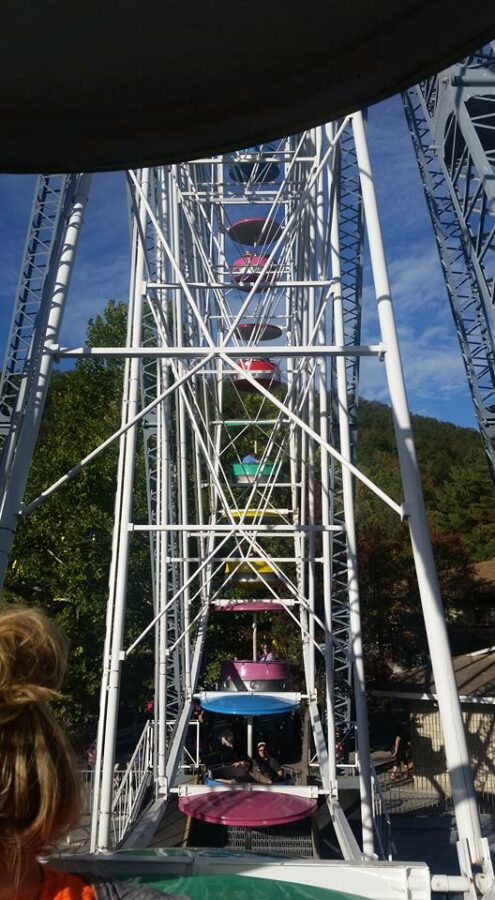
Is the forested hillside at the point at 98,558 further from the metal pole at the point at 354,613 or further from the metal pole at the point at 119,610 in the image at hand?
the metal pole at the point at 354,613

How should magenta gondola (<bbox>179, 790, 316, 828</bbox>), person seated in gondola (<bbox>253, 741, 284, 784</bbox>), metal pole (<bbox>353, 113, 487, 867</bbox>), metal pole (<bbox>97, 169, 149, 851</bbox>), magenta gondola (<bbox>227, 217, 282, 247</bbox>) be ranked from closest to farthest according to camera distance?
metal pole (<bbox>353, 113, 487, 867</bbox>) < metal pole (<bbox>97, 169, 149, 851</bbox>) < magenta gondola (<bbox>179, 790, 316, 828</bbox>) < person seated in gondola (<bbox>253, 741, 284, 784</bbox>) < magenta gondola (<bbox>227, 217, 282, 247</bbox>)

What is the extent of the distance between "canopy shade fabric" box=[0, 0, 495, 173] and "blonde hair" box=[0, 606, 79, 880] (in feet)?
9.07

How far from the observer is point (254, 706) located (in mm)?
13359

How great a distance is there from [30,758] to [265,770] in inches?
537

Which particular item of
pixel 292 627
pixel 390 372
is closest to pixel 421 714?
pixel 292 627

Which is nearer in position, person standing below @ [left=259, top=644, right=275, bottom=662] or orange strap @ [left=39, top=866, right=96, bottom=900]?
orange strap @ [left=39, top=866, right=96, bottom=900]

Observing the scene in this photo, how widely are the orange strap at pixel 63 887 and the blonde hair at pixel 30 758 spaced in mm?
73

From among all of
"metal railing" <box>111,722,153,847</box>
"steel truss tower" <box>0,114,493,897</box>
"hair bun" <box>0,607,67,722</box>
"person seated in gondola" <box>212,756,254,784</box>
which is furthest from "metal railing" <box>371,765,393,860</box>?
"hair bun" <box>0,607,67,722</box>

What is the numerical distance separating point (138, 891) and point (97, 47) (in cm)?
319

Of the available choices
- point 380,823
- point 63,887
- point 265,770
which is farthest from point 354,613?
point 63,887

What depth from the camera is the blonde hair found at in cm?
123

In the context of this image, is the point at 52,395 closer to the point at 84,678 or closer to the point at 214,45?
the point at 84,678

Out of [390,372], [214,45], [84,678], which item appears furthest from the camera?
[84,678]

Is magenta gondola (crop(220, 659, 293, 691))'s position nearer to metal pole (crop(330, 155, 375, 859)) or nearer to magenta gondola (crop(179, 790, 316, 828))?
magenta gondola (crop(179, 790, 316, 828))
